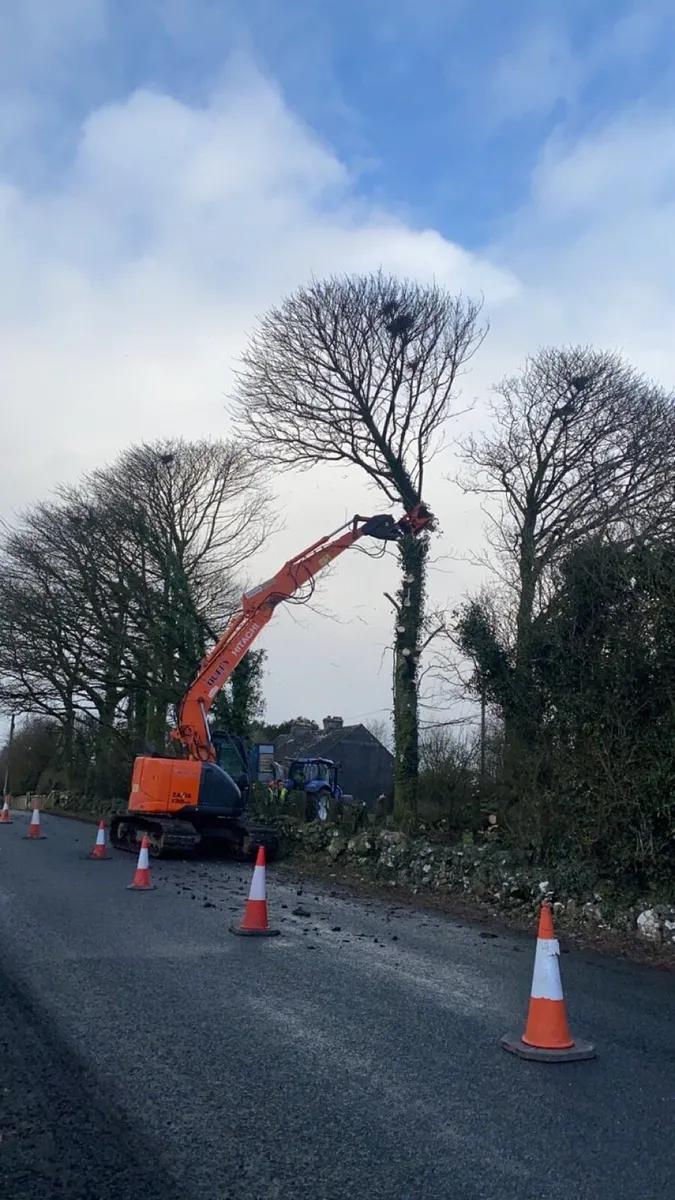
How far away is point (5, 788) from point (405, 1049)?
4960 cm

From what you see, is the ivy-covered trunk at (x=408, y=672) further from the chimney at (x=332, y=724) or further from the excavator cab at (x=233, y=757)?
the chimney at (x=332, y=724)

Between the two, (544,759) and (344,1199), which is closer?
(344,1199)

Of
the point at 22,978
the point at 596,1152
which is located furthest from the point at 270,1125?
the point at 22,978

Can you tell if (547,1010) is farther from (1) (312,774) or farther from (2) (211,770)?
(1) (312,774)

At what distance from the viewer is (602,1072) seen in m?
5.74

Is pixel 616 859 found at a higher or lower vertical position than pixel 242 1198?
higher

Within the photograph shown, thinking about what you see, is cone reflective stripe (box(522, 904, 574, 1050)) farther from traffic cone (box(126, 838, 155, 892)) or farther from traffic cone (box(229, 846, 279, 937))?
traffic cone (box(126, 838, 155, 892))

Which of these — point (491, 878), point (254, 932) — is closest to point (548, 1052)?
point (254, 932)

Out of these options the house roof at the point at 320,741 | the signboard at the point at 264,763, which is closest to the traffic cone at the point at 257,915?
the signboard at the point at 264,763

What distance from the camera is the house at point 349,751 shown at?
5106 centimetres

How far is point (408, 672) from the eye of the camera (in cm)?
1797

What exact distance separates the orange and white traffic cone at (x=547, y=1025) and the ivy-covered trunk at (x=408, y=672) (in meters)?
10.8

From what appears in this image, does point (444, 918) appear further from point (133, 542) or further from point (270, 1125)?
point (133, 542)

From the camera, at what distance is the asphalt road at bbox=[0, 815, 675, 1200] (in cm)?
425
